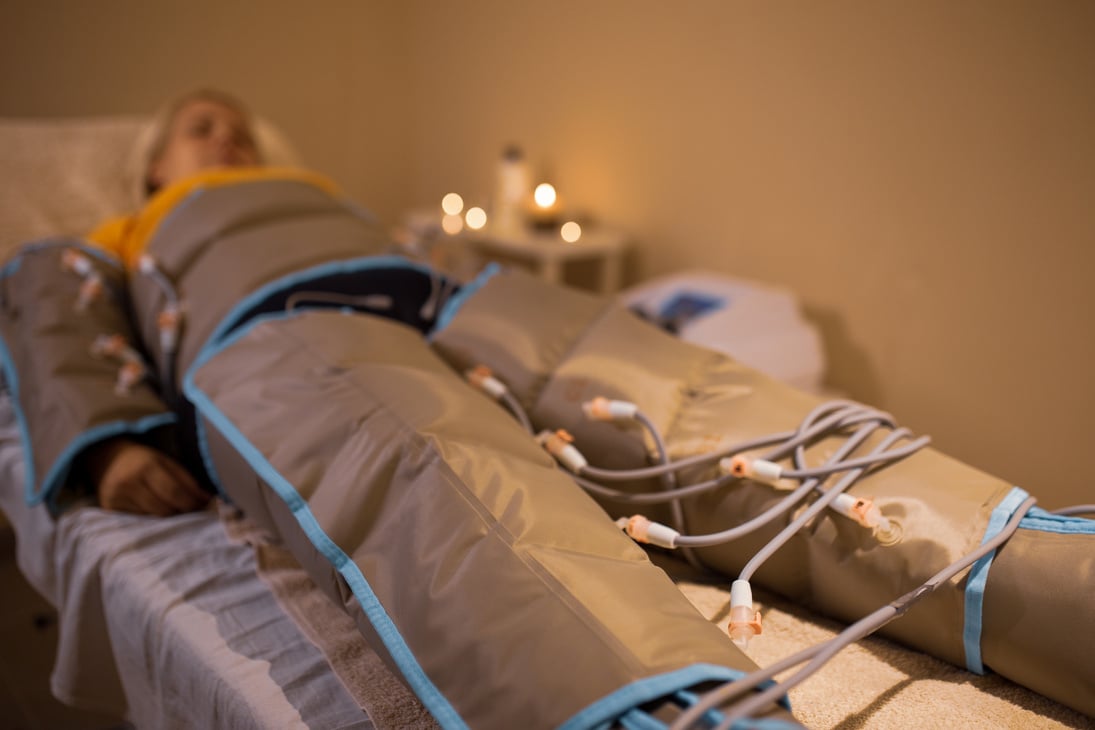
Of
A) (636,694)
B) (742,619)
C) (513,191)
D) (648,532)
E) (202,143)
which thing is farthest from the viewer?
(513,191)

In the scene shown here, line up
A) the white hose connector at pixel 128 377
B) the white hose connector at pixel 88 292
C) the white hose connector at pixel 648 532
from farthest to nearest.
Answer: the white hose connector at pixel 88 292
the white hose connector at pixel 128 377
the white hose connector at pixel 648 532

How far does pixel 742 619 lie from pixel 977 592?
219mm

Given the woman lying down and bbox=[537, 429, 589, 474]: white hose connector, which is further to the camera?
bbox=[537, 429, 589, 474]: white hose connector

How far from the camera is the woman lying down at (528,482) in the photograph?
58cm

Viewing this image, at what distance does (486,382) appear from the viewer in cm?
97

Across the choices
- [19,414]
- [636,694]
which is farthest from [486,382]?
[19,414]

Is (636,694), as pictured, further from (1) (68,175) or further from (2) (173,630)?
(1) (68,175)

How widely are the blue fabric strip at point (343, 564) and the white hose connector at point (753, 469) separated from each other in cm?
37

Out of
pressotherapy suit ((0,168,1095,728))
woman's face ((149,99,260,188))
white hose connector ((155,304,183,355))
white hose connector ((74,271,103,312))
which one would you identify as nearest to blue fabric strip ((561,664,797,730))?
pressotherapy suit ((0,168,1095,728))

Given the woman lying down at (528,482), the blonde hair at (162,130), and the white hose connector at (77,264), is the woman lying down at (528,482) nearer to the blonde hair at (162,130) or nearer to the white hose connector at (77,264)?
the white hose connector at (77,264)

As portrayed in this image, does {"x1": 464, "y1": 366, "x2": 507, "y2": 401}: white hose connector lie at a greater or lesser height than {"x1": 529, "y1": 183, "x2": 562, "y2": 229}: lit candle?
lesser

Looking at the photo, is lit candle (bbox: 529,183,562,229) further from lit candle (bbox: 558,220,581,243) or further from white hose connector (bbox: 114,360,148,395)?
white hose connector (bbox: 114,360,148,395)

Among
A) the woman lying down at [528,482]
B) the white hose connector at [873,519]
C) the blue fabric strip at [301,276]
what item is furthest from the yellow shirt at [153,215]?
the white hose connector at [873,519]

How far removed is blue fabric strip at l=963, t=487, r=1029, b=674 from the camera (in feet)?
2.23
